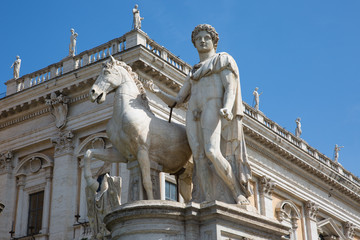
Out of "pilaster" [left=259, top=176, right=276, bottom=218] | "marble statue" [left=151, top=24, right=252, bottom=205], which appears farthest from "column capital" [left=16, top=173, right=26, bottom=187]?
"marble statue" [left=151, top=24, right=252, bottom=205]

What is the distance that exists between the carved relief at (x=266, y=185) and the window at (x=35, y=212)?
1121cm

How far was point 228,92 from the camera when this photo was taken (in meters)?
9.66

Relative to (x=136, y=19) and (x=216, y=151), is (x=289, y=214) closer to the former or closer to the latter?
(x=136, y=19)

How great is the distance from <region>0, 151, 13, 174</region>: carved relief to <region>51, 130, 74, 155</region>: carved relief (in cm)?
257

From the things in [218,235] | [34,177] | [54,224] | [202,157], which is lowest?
[218,235]

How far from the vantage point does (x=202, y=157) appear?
9.57 metres

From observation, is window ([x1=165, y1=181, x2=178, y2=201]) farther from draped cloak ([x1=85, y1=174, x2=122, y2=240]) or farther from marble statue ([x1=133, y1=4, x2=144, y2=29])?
draped cloak ([x1=85, y1=174, x2=122, y2=240])

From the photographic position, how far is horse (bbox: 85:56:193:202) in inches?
384

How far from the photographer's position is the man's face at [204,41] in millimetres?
10312

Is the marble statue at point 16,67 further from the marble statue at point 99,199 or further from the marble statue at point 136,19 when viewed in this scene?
the marble statue at point 99,199

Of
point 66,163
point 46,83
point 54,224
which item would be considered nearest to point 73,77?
point 46,83

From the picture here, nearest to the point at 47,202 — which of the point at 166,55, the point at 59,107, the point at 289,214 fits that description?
the point at 59,107

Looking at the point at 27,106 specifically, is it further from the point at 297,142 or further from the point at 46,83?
the point at 297,142

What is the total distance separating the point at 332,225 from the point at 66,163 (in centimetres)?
1799
